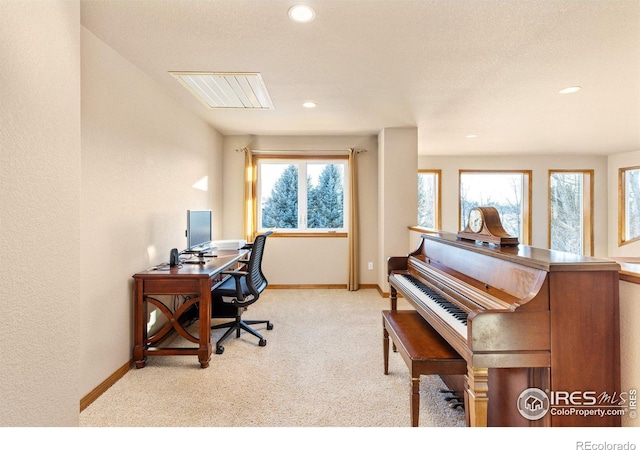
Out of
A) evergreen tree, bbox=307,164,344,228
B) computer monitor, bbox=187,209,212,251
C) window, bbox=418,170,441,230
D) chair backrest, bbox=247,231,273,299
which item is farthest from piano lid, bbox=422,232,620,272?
window, bbox=418,170,441,230

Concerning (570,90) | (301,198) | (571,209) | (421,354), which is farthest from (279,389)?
(571,209)

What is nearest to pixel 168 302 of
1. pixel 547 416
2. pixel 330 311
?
pixel 330 311

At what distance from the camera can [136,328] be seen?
249 centimetres

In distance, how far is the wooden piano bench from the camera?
1.56 meters

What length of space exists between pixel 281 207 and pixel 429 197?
10.8 ft

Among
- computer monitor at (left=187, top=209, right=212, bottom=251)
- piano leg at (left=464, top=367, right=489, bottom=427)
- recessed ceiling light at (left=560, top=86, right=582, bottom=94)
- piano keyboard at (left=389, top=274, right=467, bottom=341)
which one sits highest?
recessed ceiling light at (left=560, top=86, right=582, bottom=94)

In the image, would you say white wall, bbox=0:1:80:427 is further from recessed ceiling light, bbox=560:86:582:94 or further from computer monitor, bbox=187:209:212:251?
recessed ceiling light, bbox=560:86:582:94

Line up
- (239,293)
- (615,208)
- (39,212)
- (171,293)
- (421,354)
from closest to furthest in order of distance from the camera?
(39,212) → (421,354) → (171,293) → (239,293) → (615,208)

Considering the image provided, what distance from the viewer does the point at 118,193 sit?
230 centimetres

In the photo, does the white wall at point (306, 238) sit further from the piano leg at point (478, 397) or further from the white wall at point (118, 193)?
the piano leg at point (478, 397)

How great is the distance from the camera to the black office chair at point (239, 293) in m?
2.79

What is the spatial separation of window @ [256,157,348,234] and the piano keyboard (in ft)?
8.37

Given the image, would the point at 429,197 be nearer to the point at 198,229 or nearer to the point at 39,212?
the point at 198,229

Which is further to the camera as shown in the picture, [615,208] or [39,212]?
[615,208]
